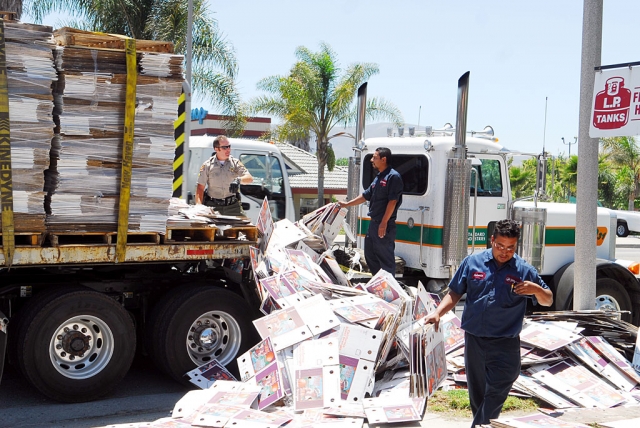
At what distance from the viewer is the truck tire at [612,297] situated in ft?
29.2

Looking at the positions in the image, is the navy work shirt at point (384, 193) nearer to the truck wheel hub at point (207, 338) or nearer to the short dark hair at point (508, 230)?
the truck wheel hub at point (207, 338)

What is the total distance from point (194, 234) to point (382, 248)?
2.47 meters

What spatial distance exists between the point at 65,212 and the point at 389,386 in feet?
10.0

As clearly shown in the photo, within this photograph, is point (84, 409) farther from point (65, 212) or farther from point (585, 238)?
point (585, 238)

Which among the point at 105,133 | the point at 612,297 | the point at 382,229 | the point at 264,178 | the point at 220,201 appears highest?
the point at 105,133

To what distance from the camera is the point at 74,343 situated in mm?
6344

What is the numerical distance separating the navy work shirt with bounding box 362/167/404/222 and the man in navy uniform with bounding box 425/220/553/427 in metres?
3.28

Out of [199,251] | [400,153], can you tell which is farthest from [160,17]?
[199,251]

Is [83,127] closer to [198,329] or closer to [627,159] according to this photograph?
[198,329]

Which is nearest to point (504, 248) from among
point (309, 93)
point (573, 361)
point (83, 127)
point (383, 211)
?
point (573, 361)

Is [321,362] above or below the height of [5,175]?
below

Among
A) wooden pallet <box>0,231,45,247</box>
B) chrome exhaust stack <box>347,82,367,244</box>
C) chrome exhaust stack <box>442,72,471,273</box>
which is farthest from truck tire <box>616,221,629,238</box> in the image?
wooden pallet <box>0,231,45,247</box>

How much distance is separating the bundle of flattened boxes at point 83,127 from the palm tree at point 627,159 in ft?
125

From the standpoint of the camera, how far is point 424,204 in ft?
29.9
